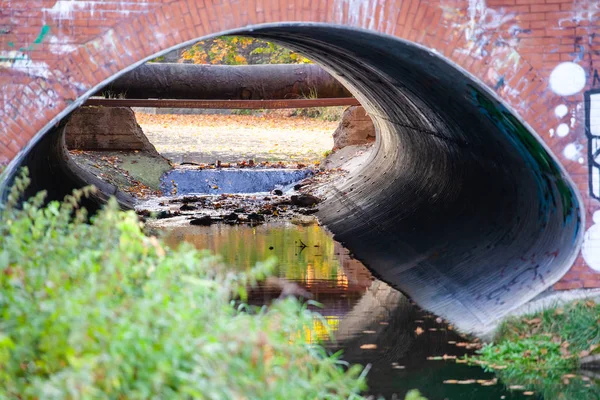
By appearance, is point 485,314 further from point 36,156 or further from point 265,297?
point 36,156

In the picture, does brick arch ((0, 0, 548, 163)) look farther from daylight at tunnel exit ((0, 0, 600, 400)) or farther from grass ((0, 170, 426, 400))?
grass ((0, 170, 426, 400))

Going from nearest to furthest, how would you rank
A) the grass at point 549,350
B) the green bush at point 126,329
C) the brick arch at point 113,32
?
the green bush at point 126,329 < the grass at point 549,350 < the brick arch at point 113,32

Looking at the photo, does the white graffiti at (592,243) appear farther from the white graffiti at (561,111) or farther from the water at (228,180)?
the water at (228,180)

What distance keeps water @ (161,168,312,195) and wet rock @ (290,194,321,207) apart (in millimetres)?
3027

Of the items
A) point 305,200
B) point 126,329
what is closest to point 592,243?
point 126,329

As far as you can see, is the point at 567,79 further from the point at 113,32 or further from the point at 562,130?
the point at 113,32

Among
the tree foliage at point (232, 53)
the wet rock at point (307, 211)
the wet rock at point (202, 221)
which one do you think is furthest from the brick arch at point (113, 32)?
the tree foliage at point (232, 53)

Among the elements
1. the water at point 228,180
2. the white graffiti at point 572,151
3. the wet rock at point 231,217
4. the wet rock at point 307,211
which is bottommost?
the wet rock at point 231,217

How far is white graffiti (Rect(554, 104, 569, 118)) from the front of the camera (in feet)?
29.1

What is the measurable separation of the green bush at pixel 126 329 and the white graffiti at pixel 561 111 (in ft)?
14.7

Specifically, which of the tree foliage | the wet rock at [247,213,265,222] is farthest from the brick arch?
the tree foliage

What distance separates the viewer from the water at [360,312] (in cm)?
790

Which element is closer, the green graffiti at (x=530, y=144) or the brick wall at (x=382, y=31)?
the brick wall at (x=382, y=31)

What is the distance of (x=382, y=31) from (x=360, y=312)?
11.9 ft
